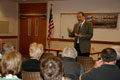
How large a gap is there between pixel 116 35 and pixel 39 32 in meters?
3.87

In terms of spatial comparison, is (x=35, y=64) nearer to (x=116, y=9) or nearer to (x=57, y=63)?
(x=57, y=63)

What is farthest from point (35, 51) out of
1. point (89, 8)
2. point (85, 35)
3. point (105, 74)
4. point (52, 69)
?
point (89, 8)

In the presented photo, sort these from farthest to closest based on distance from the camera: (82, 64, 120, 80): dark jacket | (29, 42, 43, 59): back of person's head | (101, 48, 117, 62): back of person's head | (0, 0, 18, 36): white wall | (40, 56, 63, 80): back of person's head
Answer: (0, 0, 18, 36): white wall, (29, 42, 43, 59): back of person's head, (101, 48, 117, 62): back of person's head, (82, 64, 120, 80): dark jacket, (40, 56, 63, 80): back of person's head

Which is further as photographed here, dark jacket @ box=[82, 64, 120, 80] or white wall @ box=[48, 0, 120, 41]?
white wall @ box=[48, 0, 120, 41]

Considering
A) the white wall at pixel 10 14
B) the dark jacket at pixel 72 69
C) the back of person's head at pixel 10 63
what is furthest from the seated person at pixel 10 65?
the white wall at pixel 10 14

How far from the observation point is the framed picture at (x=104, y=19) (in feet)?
25.2

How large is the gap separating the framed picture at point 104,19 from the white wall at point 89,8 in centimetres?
15

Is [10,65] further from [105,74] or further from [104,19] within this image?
[104,19]

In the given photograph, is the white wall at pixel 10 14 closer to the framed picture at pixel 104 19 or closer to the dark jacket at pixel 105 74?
the framed picture at pixel 104 19

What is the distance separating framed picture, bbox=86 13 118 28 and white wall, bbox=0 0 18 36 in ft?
13.6

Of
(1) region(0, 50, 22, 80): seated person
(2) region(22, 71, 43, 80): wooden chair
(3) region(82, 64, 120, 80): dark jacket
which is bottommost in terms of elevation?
(2) region(22, 71, 43, 80): wooden chair

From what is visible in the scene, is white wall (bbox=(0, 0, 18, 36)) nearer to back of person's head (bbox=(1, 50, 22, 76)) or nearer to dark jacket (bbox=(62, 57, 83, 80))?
dark jacket (bbox=(62, 57, 83, 80))

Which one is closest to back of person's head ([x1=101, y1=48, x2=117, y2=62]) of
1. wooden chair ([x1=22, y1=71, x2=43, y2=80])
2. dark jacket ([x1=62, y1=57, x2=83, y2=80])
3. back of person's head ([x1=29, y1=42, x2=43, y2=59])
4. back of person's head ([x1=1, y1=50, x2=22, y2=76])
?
dark jacket ([x1=62, y1=57, x2=83, y2=80])

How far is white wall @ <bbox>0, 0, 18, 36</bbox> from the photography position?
979 cm
